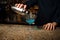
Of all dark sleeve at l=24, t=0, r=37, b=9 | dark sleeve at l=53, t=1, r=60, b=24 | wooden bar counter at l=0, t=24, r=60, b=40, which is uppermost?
dark sleeve at l=24, t=0, r=37, b=9

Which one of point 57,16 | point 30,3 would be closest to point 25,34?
point 57,16

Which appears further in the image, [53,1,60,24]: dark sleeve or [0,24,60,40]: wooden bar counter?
[53,1,60,24]: dark sleeve

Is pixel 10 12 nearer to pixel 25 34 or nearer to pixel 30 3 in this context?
pixel 30 3

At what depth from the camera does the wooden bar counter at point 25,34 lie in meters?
0.58

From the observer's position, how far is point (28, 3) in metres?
1.01

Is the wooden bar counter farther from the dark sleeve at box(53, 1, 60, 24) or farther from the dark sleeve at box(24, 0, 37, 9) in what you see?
the dark sleeve at box(24, 0, 37, 9)

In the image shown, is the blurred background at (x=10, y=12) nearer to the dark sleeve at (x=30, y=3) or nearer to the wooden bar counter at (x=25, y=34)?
the dark sleeve at (x=30, y=3)

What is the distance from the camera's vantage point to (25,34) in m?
0.61

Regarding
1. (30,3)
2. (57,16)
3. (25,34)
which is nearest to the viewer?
(25,34)

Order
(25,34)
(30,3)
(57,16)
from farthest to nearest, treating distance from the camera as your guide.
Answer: (30,3) < (57,16) < (25,34)

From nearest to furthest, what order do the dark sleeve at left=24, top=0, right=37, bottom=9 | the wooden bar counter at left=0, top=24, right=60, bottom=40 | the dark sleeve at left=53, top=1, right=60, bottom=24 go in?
1. the wooden bar counter at left=0, top=24, right=60, bottom=40
2. the dark sleeve at left=53, top=1, right=60, bottom=24
3. the dark sleeve at left=24, top=0, right=37, bottom=9

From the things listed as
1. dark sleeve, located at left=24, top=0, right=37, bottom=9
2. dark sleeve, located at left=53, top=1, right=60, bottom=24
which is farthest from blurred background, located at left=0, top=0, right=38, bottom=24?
dark sleeve, located at left=53, top=1, right=60, bottom=24

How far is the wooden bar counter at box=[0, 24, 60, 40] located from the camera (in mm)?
583

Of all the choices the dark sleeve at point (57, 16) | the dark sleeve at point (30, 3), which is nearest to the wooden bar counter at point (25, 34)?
the dark sleeve at point (57, 16)
